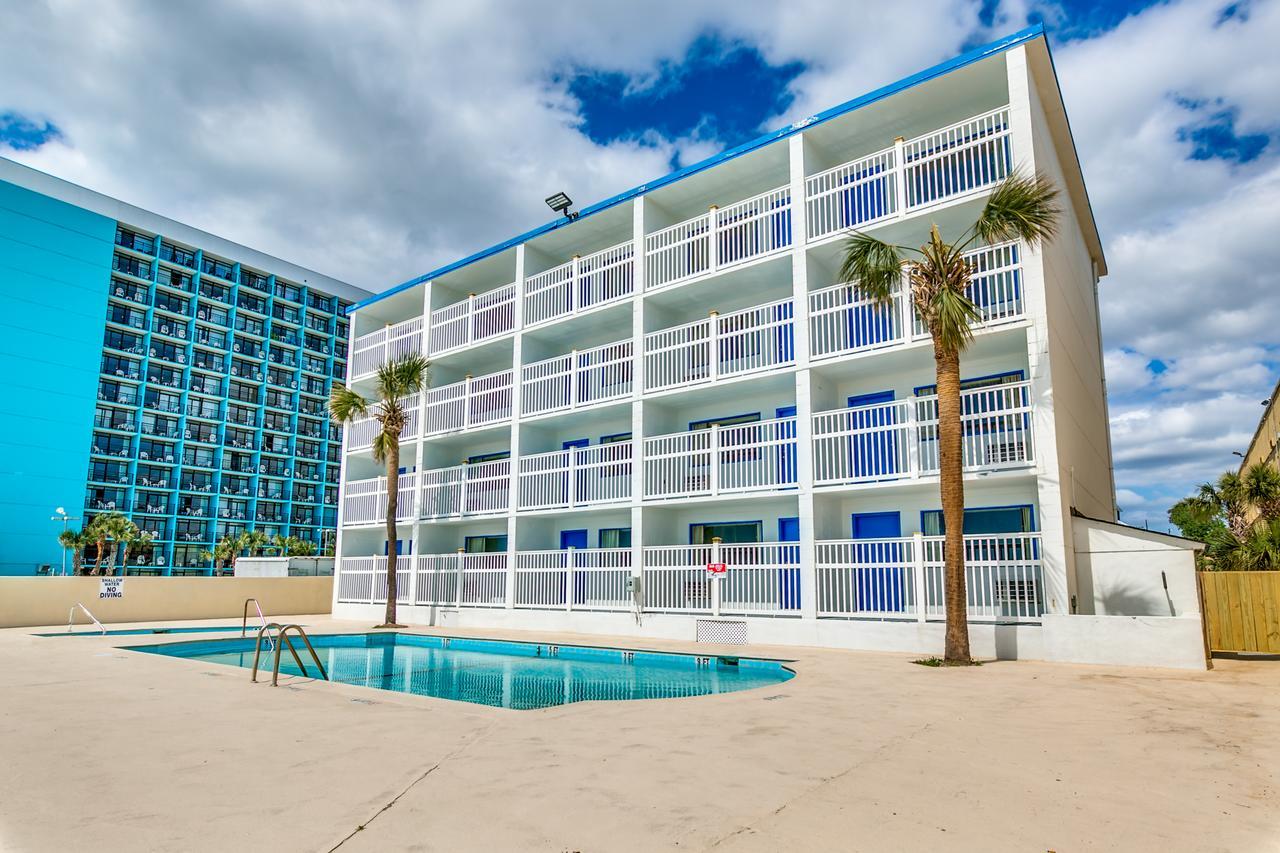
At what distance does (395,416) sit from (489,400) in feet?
9.19

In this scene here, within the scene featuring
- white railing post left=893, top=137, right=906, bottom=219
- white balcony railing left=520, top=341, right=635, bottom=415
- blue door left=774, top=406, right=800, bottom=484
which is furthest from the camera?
white balcony railing left=520, top=341, right=635, bottom=415

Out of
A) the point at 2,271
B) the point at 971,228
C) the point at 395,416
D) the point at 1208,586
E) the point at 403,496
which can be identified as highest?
the point at 2,271

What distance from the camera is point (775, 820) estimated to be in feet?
13.9

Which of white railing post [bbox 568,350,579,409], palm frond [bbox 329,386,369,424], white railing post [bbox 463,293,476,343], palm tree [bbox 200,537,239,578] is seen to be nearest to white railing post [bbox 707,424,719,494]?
white railing post [bbox 568,350,579,409]

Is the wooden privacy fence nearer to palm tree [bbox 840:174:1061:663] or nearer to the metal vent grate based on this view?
palm tree [bbox 840:174:1061:663]

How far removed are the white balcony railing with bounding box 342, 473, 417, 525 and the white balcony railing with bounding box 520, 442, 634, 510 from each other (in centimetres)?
511

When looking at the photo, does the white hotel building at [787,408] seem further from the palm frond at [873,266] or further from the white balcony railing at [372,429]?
the palm frond at [873,266]

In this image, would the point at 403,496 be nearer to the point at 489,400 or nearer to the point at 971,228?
the point at 489,400

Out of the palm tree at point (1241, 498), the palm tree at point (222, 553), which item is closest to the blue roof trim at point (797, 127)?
the palm tree at point (1241, 498)

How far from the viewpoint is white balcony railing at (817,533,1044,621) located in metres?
13.0

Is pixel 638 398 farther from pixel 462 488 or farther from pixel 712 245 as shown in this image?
pixel 462 488

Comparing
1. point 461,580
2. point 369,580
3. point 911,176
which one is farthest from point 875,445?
point 369,580

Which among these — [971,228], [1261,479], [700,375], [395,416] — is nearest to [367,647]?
[395,416]

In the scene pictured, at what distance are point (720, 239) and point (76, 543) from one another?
56.2m
